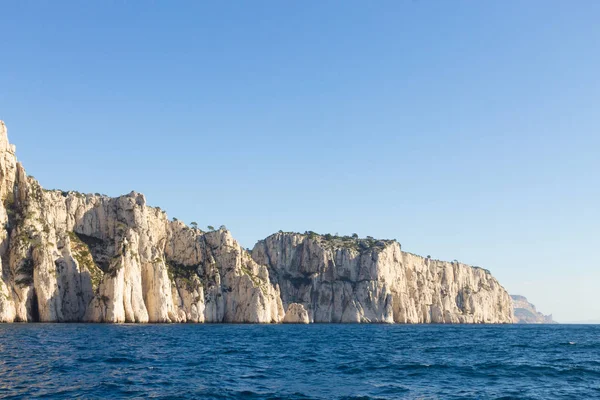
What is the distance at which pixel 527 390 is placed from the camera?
34.2 metres

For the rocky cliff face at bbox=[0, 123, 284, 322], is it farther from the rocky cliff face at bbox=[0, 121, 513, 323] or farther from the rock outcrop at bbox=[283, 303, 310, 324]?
the rock outcrop at bbox=[283, 303, 310, 324]

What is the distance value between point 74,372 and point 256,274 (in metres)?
131

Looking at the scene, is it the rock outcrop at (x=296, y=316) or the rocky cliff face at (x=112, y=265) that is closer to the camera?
the rocky cliff face at (x=112, y=265)

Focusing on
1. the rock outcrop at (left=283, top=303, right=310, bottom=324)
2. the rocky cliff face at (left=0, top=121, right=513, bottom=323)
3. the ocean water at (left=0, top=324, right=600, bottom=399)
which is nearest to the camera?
the ocean water at (left=0, top=324, right=600, bottom=399)

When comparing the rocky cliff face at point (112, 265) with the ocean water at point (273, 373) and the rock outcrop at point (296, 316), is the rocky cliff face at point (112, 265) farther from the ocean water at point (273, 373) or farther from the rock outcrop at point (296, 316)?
the ocean water at point (273, 373)

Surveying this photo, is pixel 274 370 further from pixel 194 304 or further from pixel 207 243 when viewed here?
pixel 207 243

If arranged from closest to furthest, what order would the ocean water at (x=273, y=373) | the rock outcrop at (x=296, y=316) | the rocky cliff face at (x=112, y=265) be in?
the ocean water at (x=273, y=373)
the rocky cliff face at (x=112, y=265)
the rock outcrop at (x=296, y=316)

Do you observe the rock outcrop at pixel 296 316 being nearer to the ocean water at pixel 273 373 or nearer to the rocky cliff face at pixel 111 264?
the rocky cliff face at pixel 111 264

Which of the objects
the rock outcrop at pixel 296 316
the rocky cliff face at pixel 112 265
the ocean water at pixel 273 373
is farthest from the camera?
the rock outcrop at pixel 296 316

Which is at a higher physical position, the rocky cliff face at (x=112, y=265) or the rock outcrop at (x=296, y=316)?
the rocky cliff face at (x=112, y=265)

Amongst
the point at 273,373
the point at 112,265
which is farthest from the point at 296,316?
the point at 273,373

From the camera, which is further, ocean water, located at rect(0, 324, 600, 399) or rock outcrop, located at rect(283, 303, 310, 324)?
rock outcrop, located at rect(283, 303, 310, 324)

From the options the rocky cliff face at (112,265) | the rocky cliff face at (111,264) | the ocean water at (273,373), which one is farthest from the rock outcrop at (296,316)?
the ocean water at (273,373)

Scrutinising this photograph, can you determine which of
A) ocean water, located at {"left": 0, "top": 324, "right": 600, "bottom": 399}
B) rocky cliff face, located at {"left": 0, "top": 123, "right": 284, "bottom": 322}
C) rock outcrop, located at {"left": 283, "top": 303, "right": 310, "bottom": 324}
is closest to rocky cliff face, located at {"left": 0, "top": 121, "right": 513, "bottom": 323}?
rocky cliff face, located at {"left": 0, "top": 123, "right": 284, "bottom": 322}
